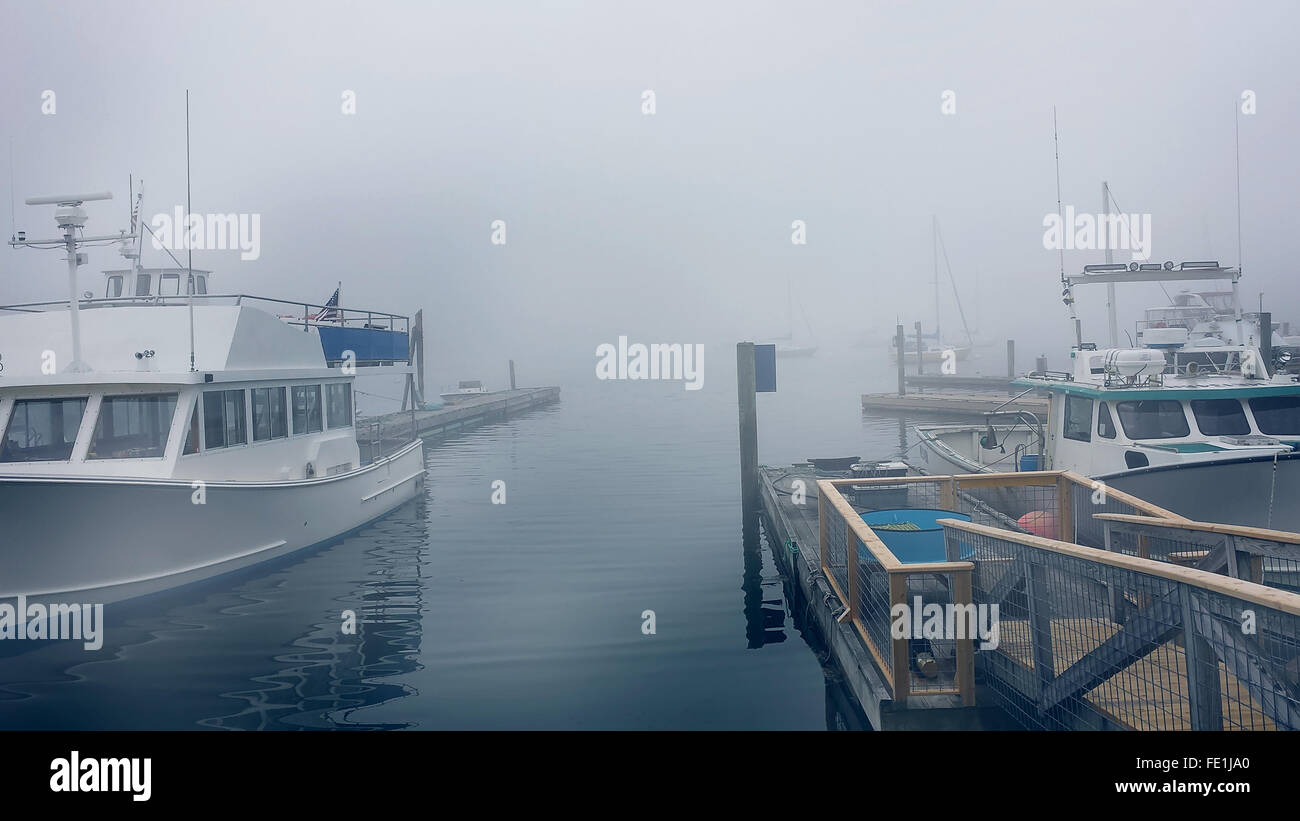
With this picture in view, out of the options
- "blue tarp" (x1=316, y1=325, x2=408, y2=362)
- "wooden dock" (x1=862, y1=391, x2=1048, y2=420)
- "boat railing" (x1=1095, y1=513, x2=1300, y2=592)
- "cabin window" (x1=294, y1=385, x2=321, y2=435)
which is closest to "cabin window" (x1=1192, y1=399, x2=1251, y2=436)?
"boat railing" (x1=1095, y1=513, x2=1300, y2=592)

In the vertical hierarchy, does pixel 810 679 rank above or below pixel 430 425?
below

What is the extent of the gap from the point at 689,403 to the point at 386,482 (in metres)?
40.6

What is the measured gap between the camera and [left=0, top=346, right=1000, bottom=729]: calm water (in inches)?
339

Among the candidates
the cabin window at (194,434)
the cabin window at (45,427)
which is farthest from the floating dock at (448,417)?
the cabin window at (45,427)

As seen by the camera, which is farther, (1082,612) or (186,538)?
(186,538)

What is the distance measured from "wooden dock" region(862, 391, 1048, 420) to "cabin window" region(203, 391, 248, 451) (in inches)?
1213

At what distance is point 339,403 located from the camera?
Answer: 17594mm

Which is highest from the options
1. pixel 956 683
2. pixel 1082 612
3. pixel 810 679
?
pixel 1082 612

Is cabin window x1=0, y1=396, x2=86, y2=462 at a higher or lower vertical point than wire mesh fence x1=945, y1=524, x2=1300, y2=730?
higher

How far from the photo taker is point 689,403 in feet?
193

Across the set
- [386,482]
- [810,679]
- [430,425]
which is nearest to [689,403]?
[430,425]

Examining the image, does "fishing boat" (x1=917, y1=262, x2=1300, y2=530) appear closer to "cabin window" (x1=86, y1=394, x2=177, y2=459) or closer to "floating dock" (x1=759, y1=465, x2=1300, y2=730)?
"floating dock" (x1=759, y1=465, x2=1300, y2=730)

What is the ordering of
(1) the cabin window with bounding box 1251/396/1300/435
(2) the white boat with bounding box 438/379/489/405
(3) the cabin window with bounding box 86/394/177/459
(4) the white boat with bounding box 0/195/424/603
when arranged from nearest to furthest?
(4) the white boat with bounding box 0/195/424/603
(3) the cabin window with bounding box 86/394/177/459
(1) the cabin window with bounding box 1251/396/1300/435
(2) the white boat with bounding box 438/379/489/405

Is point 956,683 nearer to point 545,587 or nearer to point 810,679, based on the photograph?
point 810,679
